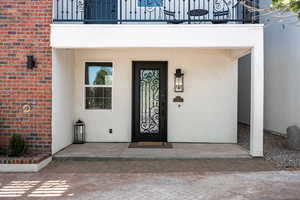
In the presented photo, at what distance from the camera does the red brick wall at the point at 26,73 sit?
18.9 ft

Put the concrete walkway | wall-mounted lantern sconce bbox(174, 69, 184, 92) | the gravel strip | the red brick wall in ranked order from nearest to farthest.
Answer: the concrete walkway → the gravel strip → the red brick wall → wall-mounted lantern sconce bbox(174, 69, 184, 92)

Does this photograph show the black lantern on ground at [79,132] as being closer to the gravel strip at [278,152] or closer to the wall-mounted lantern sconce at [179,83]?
the wall-mounted lantern sconce at [179,83]

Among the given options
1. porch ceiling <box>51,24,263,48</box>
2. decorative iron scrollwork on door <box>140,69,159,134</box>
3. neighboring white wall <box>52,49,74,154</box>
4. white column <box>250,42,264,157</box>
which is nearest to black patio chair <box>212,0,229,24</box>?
porch ceiling <box>51,24,263,48</box>

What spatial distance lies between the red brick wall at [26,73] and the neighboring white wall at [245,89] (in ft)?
27.1

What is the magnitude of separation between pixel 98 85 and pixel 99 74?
1.05 feet

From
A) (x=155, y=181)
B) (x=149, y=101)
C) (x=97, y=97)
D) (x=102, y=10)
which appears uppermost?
(x=102, y=10)

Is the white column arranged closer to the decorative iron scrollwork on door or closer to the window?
the decorative iron scrollwork on door

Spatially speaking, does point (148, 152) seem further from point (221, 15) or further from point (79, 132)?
point (221, 15)

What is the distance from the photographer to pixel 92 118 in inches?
304

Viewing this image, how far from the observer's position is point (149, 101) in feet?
25.1

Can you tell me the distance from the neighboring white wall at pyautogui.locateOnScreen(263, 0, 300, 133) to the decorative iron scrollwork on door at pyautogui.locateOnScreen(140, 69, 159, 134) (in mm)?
4076

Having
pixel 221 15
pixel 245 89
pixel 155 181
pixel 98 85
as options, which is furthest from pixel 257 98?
pixel 245 89

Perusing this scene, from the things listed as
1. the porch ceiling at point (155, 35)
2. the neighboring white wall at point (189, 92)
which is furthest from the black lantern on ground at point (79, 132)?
the porch ceiling at point (155, 35)

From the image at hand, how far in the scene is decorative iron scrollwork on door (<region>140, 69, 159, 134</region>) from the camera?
7.63 m
